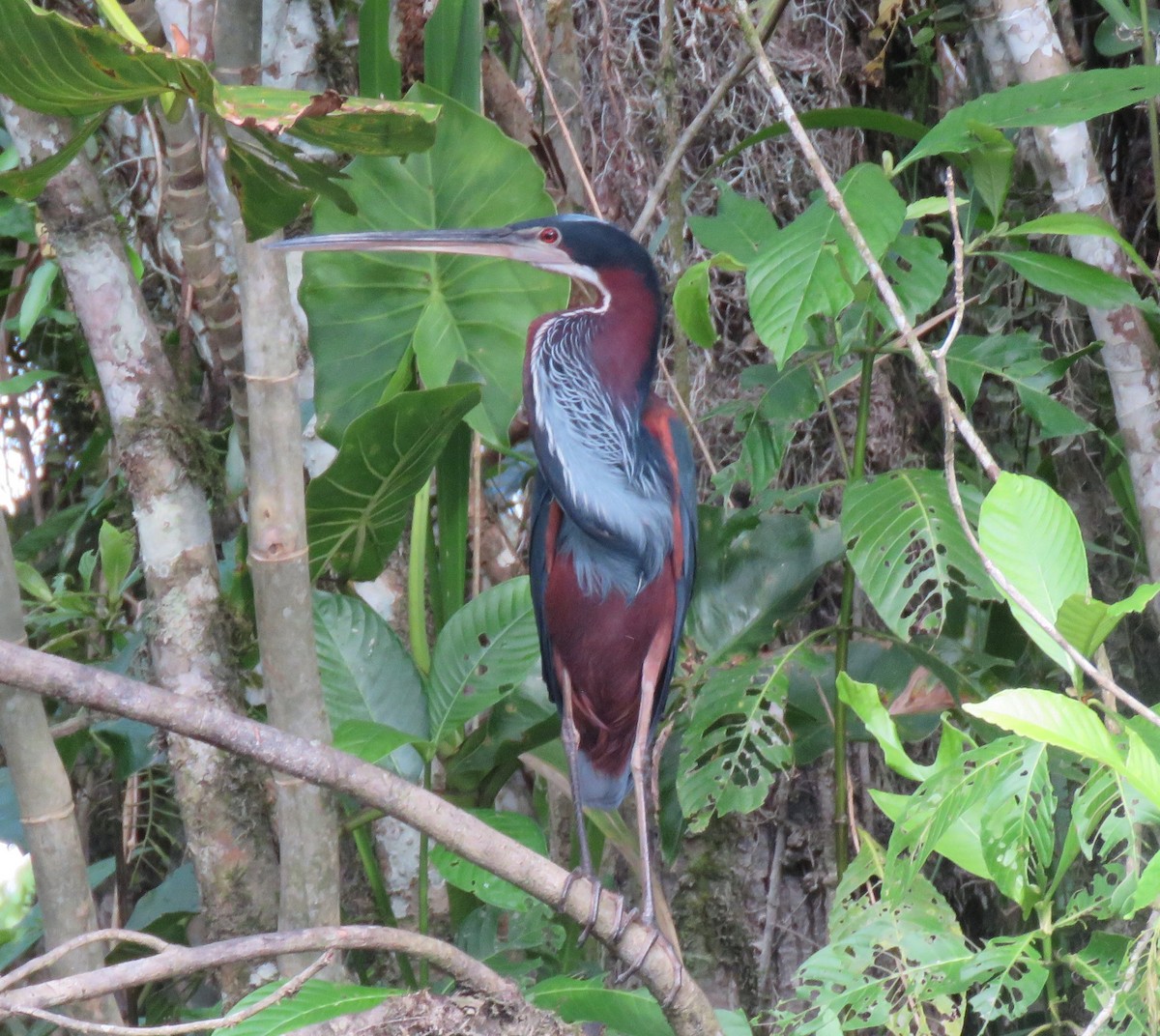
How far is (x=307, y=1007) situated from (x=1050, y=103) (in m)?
1.48

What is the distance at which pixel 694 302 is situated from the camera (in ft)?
5.84

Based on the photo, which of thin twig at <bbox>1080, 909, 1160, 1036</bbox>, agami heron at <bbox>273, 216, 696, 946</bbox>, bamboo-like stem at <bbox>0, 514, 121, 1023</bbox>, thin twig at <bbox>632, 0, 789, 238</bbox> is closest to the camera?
thin twig at <bbox>1080, 909, 1160, 1036</bbox>

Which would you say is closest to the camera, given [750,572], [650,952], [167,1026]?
[167,1026]

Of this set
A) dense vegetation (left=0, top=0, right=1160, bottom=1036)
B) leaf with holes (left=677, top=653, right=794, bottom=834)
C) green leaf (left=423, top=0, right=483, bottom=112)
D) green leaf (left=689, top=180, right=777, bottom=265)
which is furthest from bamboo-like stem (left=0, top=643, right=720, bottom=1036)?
green leaf (left=423, top=0, right=483, bottom=112)

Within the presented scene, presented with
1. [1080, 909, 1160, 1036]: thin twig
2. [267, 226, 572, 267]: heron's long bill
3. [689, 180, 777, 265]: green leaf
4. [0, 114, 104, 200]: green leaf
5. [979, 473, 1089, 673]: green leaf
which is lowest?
[1080, 909, 1160, 1036]: thin twig

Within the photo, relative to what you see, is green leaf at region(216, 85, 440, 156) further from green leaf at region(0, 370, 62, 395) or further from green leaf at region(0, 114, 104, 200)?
green leaf at region(0, 370, 62, 395)

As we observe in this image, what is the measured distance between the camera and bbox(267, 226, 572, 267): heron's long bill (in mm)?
1772

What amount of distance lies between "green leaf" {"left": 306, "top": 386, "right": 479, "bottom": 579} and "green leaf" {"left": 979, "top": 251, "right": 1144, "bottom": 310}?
2.83ft

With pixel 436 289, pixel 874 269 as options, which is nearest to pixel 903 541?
pixel 874 269

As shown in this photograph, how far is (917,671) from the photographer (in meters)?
2.09

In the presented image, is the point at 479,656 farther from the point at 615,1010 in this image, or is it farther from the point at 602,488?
the point at 615,1010

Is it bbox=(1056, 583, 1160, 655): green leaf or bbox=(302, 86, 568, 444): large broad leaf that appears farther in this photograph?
bbox=(302, 86, 568, 444): large broad leaf

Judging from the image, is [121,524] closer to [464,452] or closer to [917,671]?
[464,452]

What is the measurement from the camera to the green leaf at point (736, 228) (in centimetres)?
193
